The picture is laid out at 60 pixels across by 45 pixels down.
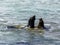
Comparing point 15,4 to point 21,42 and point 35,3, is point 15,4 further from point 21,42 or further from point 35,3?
point 21,42

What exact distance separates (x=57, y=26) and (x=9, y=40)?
525cm

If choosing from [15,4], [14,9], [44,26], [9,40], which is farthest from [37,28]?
[15,4]

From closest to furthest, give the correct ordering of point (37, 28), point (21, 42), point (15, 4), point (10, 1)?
point (21, 42) → point (37, 28) → point (15, 4) → point (10, 1)

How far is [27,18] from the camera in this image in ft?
94.1

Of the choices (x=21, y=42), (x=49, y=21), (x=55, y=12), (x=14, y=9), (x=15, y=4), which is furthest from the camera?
(x=15, y=4)

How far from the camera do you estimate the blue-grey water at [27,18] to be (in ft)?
68.2

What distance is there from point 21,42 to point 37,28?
3.06 metres

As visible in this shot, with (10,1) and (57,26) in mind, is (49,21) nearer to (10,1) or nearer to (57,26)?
(57,26)

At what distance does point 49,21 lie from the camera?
27.1 m

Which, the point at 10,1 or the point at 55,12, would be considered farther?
the point at 10,1

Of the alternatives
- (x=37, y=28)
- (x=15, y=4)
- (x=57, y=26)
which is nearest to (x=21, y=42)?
(x=37, y=28)

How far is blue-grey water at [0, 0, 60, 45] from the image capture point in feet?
68.2

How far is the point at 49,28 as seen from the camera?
23.8 meters

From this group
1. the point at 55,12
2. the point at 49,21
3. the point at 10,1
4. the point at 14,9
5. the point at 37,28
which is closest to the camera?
the point at 37,28
